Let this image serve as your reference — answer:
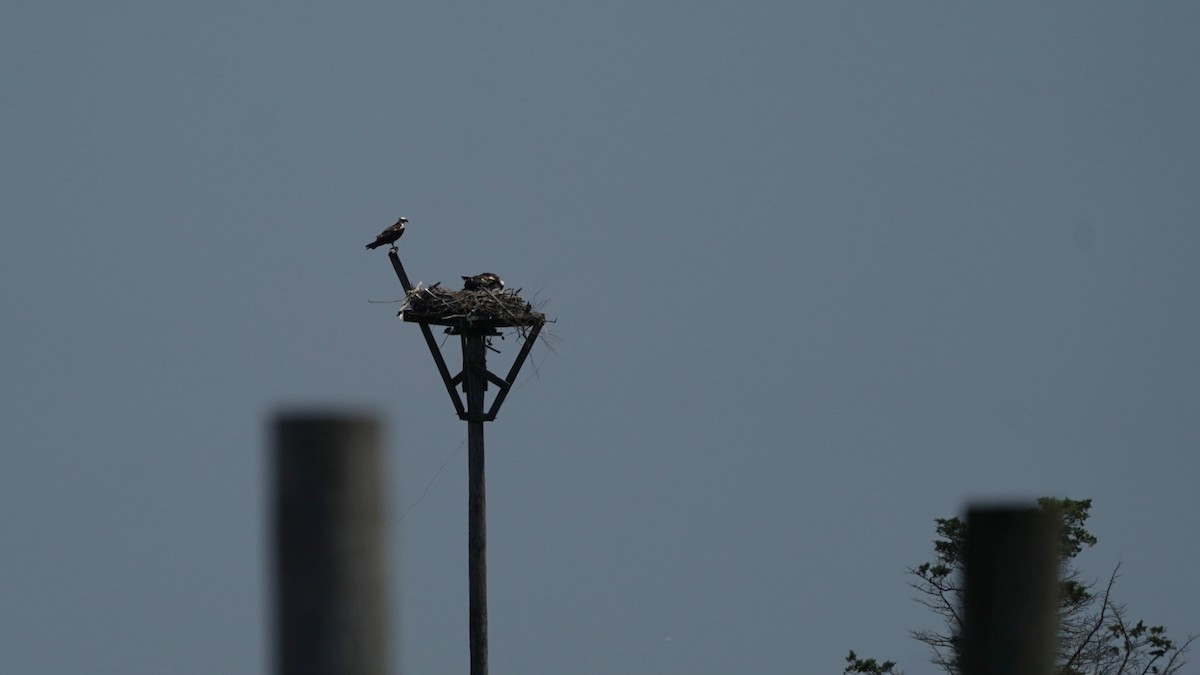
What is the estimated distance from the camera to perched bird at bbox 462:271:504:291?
1598cm

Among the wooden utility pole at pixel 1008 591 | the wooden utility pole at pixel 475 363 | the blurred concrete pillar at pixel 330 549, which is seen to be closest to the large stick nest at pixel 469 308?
the wooden utility pole at pixel 475 363

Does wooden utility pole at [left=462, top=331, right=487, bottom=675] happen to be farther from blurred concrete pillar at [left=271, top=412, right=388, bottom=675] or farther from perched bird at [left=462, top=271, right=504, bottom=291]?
blurred concrete pillar at [left=271, top=412, right=388, bottom=675]

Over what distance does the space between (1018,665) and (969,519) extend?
0.23 metres

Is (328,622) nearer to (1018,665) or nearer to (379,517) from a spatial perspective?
(379,517)

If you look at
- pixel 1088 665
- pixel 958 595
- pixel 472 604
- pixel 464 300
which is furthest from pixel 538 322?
pixel 958 595

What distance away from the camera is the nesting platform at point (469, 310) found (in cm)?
1570

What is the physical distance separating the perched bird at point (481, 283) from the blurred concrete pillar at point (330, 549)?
1396 centimetres

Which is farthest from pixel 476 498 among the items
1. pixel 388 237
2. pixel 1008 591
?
pixel 1008 591

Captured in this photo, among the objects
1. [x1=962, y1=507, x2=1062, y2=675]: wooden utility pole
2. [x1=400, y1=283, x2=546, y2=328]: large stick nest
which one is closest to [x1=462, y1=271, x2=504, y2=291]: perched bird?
[x1=400, y1=283, x2=546, y2=328]: large stick nest

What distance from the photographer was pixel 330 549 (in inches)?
78.7

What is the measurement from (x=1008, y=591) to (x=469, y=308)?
1309cm

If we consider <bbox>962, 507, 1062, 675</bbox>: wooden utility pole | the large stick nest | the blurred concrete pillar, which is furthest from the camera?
the large stick nest

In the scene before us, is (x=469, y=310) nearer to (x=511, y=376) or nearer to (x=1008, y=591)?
(x=511, y=376)

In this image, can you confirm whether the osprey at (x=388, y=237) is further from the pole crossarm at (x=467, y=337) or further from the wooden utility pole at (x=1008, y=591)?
the wooden utility pole at (x=1008, y=591)
